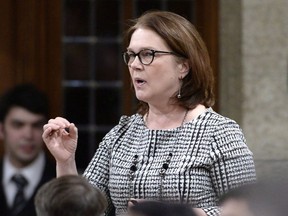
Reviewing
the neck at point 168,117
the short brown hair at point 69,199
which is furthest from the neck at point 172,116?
the short brown hair at point 69,199

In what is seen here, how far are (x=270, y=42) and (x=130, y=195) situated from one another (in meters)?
3.26

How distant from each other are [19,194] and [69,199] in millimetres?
3026

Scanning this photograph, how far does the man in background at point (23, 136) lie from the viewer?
6684mm

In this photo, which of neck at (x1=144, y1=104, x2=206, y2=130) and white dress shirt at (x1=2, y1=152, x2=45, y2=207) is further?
white dress shirt at (x1=2, y1=152, x2=45, y2=207)

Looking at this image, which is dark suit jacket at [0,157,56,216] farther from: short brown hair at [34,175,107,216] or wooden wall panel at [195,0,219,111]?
short brown hair at [34,175,107,216]

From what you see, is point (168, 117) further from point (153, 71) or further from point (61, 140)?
point (61, 140)

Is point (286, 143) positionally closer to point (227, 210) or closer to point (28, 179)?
point (28, 179)

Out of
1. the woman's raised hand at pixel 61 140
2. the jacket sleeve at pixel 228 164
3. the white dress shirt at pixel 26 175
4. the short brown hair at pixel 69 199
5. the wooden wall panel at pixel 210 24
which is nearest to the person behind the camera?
the short brown hair at pixel 69 199

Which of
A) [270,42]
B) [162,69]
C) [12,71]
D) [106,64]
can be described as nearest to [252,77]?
[270,42]

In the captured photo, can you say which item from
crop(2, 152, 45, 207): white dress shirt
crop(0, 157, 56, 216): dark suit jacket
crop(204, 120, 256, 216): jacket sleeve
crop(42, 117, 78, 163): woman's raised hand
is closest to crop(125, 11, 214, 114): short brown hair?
crop(204, 120, 256, 216): jacket sleeve

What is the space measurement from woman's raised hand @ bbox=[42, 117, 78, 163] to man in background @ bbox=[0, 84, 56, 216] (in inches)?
81.9

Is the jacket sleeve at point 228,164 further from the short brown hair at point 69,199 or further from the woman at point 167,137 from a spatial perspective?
the short brown hair at point 69,199

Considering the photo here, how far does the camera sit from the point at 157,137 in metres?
4.56

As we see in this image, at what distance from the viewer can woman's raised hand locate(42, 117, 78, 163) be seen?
450 centimetres
